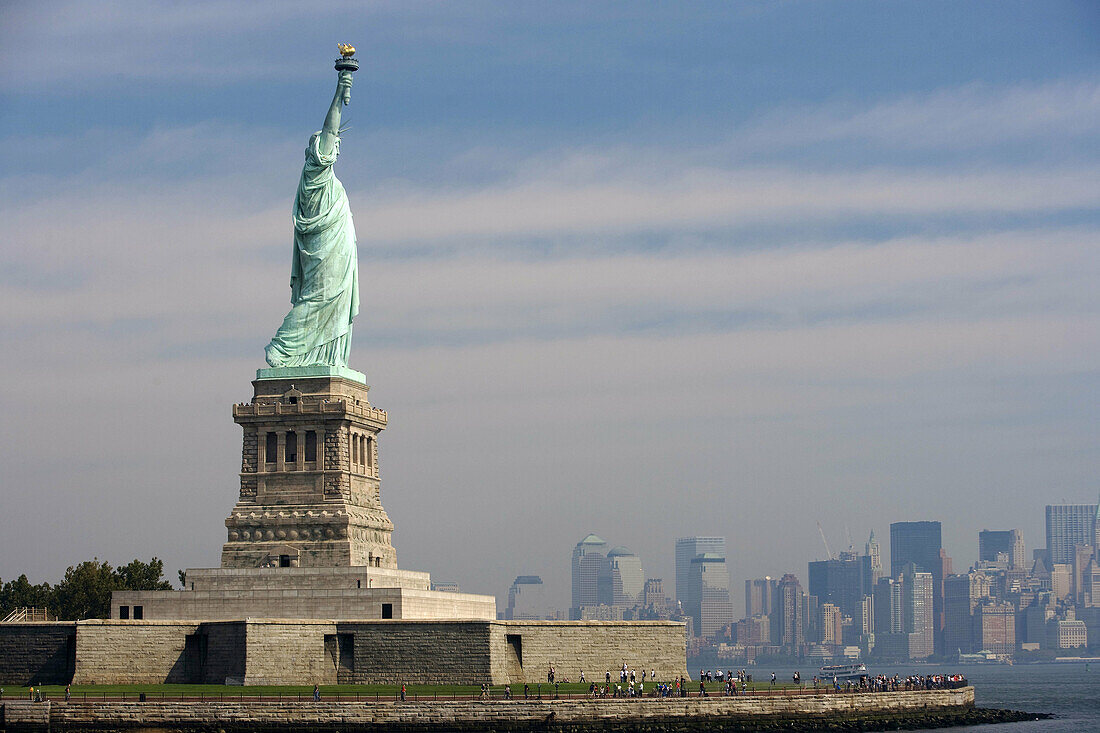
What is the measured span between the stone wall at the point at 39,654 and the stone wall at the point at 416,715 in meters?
6.21

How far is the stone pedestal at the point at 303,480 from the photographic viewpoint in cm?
7250

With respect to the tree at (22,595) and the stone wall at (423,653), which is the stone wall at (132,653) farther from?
the tree at (22,595)

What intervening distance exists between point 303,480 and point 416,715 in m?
14.8

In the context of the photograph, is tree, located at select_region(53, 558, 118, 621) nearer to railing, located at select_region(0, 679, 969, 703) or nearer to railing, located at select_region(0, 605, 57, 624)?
railing, located at select_region(0, 605, 57, 624)

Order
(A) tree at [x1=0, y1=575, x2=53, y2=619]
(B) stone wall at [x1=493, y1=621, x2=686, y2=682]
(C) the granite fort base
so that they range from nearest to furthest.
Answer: (C) the granite fort base
(B) stone wall at [x1=493, y1=621, x2=686, y2=682]
(A) tree at [x1=0, y1=575, x2=53, y2=619]

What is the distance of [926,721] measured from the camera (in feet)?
246

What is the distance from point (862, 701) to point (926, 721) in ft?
15.8

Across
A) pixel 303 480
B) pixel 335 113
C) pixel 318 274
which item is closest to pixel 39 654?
pixel 303 480

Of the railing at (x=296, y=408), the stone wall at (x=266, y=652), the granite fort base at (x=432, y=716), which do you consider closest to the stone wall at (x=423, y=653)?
the stone wall at (x=266, y=652)

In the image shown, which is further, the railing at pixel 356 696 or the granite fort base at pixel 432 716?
the railing at pixel 356 696

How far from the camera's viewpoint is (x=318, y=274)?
251 ft

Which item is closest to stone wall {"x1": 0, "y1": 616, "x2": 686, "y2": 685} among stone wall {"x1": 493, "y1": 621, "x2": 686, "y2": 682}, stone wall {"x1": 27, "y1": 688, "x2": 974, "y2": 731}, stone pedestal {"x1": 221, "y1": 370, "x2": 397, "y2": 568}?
stone wall {"x1": 493, "y1": 621, "x2": 686, "y2": 682}

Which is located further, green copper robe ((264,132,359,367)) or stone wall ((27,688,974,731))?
green copper robe ((264,132,359,367))

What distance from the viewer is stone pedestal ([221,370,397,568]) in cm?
7250
